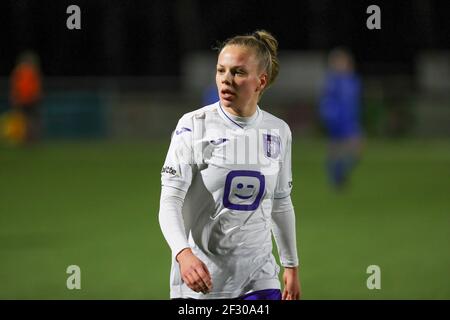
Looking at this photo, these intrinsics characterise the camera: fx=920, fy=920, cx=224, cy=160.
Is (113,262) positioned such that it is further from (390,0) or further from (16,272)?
(390,0)

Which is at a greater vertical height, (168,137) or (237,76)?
(237,76)

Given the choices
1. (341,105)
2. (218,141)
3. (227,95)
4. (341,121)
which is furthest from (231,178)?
(341,121)

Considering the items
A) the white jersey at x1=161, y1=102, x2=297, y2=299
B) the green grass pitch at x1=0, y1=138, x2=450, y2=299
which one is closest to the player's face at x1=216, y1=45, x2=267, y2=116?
the white jersey at x1=161, y1=102, x2=297, y2=299

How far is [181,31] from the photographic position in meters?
36.7

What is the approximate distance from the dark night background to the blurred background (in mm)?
72

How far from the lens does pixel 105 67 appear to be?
37312mm

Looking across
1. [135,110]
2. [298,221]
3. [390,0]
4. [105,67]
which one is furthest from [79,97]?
[298,221]

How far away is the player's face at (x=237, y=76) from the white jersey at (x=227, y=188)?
0.12m

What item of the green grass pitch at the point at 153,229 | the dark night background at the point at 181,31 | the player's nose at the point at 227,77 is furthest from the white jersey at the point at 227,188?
the dark night background at the point at 181,31

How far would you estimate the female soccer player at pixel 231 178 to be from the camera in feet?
15.1

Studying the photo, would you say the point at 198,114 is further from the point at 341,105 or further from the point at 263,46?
the point at 341,105

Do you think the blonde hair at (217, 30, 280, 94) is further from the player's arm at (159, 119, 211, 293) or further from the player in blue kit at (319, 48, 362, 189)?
the player in blue kit at (319, 48, 362, 189)

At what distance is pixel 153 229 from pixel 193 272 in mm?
8000

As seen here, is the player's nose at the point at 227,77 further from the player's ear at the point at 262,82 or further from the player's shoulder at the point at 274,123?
the player's shoulder at the point at 274,123
